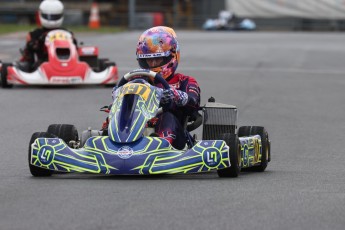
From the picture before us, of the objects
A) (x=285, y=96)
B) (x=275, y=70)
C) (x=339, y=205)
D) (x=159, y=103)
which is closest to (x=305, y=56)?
(x=275, y=70)

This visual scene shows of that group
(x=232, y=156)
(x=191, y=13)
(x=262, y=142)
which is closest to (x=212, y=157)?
(x=232, y=156)

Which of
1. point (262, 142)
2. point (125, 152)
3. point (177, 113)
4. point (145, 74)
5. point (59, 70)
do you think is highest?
point (145, 74)

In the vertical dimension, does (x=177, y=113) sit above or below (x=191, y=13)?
above

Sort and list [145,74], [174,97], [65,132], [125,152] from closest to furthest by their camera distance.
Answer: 1. [125,152]
2. [145,74]
3. [174,97]
4. [65,132]

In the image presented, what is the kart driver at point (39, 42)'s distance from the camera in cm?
A: 1731

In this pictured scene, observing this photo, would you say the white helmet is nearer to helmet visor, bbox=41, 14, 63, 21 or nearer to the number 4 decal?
helmet visor, bbox=41, 14, 63, 21

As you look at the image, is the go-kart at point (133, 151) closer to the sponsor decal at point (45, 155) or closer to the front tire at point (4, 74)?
the sponsor decal at point (45, 155)

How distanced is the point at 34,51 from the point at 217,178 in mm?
9916

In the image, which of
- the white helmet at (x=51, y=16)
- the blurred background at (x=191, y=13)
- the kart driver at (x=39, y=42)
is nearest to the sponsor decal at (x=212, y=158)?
the kart driver at (x=39, y=42)

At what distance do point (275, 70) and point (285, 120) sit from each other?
26.6 feet

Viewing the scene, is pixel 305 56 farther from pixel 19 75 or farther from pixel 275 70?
pixel 19 75

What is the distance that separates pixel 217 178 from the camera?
Answer: 788cm

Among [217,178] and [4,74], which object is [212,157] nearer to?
[217,178]

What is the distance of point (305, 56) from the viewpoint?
1004 inches
